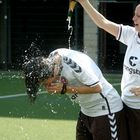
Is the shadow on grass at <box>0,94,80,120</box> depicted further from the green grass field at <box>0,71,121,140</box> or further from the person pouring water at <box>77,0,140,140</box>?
the person pouring water at <box>77,0,140,140</box>

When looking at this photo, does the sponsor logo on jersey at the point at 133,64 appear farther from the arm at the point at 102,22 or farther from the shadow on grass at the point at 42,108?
the shadow on grass at the point at 42,108

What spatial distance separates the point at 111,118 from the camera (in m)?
4.34

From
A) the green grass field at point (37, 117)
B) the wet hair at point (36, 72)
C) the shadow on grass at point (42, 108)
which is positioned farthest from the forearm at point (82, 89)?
the shadow on grass at point (42, 108)

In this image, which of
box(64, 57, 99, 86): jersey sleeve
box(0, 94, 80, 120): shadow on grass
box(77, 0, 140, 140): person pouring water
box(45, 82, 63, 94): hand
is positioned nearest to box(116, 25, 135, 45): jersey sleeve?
box(77, 0, 140, 140): person pouring water

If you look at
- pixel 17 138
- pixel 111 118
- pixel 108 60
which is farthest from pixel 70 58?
pixel 108 60

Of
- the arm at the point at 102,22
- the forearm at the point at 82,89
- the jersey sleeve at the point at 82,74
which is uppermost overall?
the arm at the point at 102,22

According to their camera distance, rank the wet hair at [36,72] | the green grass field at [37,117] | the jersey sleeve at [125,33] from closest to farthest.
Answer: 1. the wet hair at [36,72]
2. the jersey sleeve at [125,33]
3. the green grass field at [37,117]

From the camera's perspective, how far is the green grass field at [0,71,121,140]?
7.77 metres

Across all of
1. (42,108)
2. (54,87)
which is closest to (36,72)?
(54,87)

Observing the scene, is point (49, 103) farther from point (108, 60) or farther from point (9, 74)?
point (108, 60)

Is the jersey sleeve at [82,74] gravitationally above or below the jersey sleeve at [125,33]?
below

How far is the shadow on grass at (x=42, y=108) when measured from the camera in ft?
30.5

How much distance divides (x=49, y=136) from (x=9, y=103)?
306cm

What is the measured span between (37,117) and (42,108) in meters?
0.78
